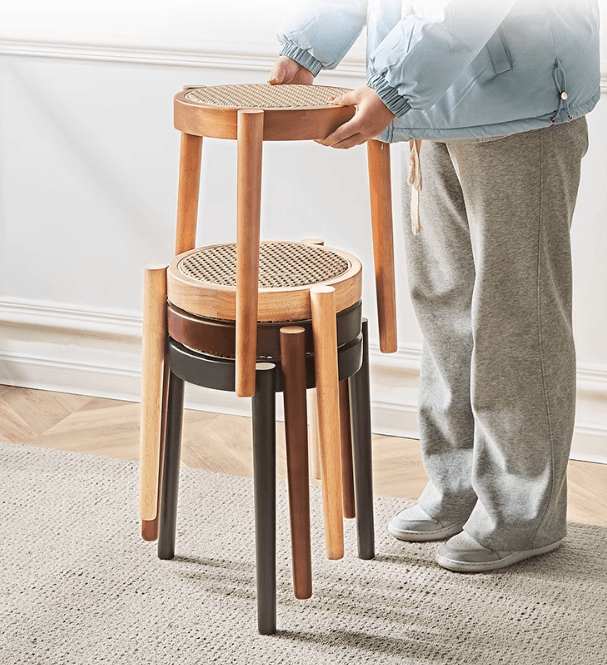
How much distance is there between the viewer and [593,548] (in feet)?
5.04

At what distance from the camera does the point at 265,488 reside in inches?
49.2

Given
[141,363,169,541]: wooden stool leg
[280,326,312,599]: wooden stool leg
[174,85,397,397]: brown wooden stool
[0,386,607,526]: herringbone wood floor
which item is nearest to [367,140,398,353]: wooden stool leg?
[174,85,397,397]: brown wooden stool

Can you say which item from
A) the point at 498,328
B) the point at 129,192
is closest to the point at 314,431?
the point at 498,328

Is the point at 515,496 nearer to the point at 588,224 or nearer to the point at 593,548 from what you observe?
the point at 593,548

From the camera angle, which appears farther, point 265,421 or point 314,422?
point 314,422

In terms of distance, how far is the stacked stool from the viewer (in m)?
1.12

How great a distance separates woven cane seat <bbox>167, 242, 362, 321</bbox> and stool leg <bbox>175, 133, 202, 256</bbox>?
33 millimetres

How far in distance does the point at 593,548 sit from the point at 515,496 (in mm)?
196

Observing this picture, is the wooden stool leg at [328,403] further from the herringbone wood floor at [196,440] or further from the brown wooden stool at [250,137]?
the herringbone wood floor at [196,440]

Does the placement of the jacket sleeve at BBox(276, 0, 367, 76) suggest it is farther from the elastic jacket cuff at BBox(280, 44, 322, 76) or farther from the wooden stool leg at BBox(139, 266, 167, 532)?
the wooden stool leg at BBox(139, 266, 167, 532)

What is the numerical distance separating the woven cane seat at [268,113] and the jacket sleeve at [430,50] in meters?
0.07

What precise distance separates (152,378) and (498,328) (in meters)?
0.49

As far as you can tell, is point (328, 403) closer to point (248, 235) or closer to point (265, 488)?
point (265, 488)

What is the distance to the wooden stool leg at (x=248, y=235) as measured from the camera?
3.52 ft
